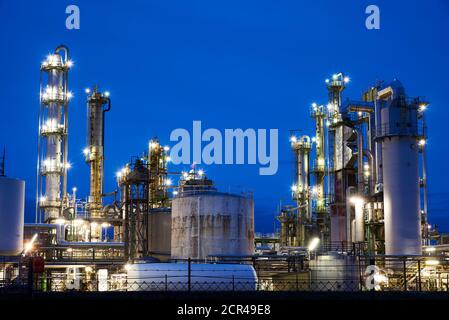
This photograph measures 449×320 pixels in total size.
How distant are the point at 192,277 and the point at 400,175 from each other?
16877mm

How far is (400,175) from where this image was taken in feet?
130

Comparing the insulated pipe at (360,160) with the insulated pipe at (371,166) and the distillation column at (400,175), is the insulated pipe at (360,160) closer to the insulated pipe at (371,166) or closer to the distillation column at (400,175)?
the insulated pipe at (371,166)

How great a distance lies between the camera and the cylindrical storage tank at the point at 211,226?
3812cm

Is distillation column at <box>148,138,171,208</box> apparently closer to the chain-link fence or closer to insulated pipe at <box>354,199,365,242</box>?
the chain-link fence

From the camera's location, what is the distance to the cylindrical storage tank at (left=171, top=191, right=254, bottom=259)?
125 feet

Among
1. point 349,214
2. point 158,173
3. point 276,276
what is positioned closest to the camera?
point 276,276

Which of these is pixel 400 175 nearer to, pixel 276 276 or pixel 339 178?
pixel 276 276

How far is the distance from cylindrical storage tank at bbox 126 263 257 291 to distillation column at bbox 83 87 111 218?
2969 cm

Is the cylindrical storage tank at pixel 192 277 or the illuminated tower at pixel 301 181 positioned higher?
the illuminated tower at pixel 301 181

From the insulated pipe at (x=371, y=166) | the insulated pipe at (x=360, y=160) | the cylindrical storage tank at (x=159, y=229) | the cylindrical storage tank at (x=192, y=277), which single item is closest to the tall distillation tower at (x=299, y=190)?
the insulated pipe at (x=360, y=160)

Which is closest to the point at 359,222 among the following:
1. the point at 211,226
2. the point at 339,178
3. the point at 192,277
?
the point at 339,178

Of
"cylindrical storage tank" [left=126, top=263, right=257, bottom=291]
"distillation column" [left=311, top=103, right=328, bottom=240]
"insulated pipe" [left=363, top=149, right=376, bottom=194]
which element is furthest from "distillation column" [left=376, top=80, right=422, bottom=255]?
"distillation column" [left=311, top=103, right=328, bottom=240]

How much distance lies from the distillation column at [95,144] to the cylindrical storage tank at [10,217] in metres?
26.5

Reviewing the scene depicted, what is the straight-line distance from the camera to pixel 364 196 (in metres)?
44.5
